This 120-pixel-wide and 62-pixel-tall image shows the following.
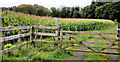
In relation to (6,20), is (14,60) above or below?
below

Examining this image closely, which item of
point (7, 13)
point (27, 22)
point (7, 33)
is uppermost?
point (7, 13)

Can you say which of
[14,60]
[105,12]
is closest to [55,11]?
[14,60]

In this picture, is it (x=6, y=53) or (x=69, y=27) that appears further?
(x=69, y=27)

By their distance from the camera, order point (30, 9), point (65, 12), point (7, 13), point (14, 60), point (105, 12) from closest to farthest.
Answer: point (14, 60) → point (7, 13) → point (30, 9) → point (65, 12) → point (105, 12)

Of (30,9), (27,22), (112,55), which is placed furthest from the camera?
(30,9)

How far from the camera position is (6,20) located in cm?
757

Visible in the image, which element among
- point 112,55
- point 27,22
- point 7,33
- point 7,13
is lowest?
point 112,55

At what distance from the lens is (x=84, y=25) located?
1988 cm

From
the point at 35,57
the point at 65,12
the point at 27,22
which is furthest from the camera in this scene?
the point at 65,12

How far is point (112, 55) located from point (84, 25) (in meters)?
14.0

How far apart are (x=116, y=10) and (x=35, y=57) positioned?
1164 inches

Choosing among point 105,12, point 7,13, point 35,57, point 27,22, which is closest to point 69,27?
point 27,22

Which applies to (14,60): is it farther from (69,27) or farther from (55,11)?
(55,11)

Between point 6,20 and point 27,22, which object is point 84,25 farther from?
point 6,20
